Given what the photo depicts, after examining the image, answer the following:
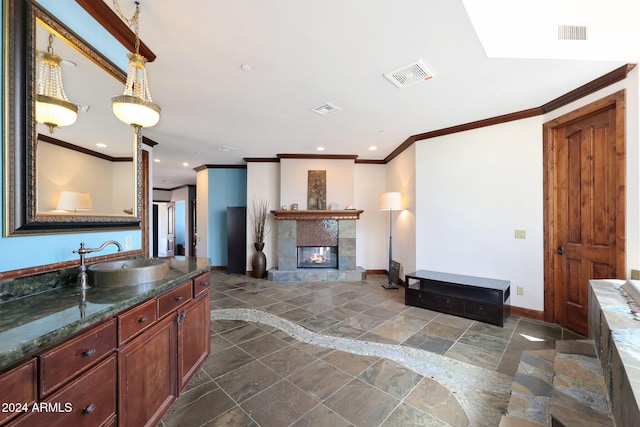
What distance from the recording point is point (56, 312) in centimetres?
104

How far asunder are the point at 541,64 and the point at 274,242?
16.7 ft

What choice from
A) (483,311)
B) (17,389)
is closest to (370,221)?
(483,311)

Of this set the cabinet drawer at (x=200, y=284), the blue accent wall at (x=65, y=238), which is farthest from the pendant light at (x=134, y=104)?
the cabinet drawer at (x=200, y=284)

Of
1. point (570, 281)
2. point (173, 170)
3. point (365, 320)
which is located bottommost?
point (365, 320)

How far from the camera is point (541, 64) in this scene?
7.43ft

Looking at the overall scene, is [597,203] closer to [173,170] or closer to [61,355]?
[61,355]

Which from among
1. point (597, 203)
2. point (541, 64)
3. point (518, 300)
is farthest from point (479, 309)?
point (541, 64)

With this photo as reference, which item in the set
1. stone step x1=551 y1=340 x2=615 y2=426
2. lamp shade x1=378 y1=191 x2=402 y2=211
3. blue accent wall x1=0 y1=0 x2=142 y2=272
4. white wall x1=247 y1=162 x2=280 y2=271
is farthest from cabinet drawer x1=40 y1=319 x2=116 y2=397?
white wall x1=247 y1=162 x2=280 y2=271

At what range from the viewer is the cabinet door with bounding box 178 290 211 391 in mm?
1752

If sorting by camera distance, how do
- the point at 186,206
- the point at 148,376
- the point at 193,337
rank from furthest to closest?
the point at 186,206
the point at 193,337
the point at 148,376

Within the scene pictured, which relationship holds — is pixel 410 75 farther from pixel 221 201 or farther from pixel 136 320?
pixel 221 201

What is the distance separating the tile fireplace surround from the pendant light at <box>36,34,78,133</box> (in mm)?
3976

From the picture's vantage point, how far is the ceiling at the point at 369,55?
5.57 feet

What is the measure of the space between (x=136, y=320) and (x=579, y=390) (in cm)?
264
